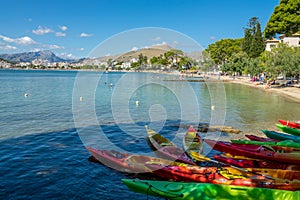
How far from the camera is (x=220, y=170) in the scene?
415 inches

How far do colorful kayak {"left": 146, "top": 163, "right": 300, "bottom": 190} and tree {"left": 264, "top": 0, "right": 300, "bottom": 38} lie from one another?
63951mm

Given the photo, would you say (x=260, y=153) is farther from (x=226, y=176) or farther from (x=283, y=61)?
(x=283, y=61)

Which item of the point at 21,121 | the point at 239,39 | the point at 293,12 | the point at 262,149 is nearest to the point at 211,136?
the point at 262,149

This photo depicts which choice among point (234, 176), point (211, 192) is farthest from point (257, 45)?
point (211, 192)

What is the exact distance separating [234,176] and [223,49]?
4555 inches

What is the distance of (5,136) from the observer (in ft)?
62.7

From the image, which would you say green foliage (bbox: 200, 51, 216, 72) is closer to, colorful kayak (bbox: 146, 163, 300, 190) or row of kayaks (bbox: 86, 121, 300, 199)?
row of kayaks (bbox: 86, 121, 300, 199)

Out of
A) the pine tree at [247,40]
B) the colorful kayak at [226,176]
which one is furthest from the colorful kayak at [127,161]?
the pine tree at [247,40]

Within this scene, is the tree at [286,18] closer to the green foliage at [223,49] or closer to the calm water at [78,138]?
the calm water at [78,138]

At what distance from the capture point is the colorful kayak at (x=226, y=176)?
30.6 feet

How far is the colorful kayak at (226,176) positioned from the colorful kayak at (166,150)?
4.34 feet

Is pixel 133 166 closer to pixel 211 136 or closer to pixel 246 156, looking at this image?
pixel 246 156

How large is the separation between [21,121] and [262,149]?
2083cm

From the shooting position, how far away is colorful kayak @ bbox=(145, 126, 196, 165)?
1257 centimetres
